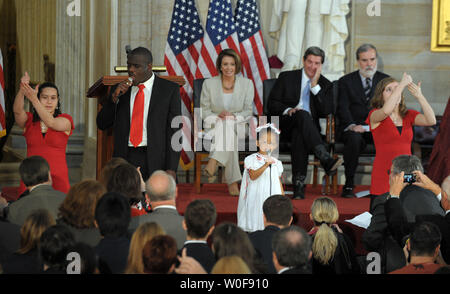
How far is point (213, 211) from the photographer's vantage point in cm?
395

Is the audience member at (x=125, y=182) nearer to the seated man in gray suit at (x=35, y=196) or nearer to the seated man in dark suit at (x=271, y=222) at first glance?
the seated man in gray suit at (x=35, y=196)

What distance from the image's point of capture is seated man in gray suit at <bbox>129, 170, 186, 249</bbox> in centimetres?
430

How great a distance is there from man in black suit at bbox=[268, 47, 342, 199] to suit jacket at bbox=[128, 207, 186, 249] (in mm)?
3119

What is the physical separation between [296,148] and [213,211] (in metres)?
3.69

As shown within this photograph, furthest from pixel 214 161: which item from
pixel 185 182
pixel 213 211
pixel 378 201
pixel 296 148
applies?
pixel 213 211

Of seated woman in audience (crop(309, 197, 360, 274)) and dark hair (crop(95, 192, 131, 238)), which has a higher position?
dark hair (crop(95, 192, 131, 238))

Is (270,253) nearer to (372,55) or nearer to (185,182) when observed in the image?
(372,55)

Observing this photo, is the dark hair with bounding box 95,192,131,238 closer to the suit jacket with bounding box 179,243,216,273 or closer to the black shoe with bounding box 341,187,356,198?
the suit jacket with bounding box 179,243,216,273

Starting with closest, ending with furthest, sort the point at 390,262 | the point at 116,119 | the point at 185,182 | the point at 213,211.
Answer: the point at 213,211
the point at 390,262
the point at 116,119
the point at 185,182

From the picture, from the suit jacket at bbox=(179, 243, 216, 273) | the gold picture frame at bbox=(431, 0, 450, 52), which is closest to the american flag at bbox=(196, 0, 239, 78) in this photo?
the gold picture frame at bbox=(431, 0, 450, 52)

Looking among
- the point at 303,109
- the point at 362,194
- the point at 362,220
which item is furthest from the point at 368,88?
the point at 362,220

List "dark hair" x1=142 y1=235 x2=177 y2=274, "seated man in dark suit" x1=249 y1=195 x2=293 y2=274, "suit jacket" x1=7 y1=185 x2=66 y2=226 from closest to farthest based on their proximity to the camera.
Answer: "dark hair" x1=142 y1=235 x2=177 y2=274
"seated man in dark suit" x1=249 y1=195 x2=293 y2=274
"suit jacket" x1=7 y1=185 x2=66 y2=226

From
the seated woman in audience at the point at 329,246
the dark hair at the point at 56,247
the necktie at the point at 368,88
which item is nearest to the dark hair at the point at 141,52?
the seated woman in audience at the point at 329,246

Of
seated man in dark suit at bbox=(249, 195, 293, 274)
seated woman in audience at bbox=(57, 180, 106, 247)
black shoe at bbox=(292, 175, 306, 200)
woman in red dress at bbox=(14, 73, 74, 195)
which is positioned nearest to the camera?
seated woman in audience at bbox=(57, 180, 106, 247)
